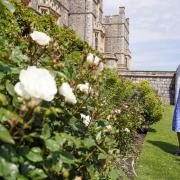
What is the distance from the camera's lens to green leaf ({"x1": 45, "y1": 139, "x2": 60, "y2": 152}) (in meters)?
1.78

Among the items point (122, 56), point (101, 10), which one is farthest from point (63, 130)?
point (122, 56)

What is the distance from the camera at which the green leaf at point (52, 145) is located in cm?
178

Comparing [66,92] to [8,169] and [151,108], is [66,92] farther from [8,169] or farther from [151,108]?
[151,108]

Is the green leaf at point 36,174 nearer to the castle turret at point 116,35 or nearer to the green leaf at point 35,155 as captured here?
the green leaf at point 35,155

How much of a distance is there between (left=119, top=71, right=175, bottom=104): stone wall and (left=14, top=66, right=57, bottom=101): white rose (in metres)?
28.5

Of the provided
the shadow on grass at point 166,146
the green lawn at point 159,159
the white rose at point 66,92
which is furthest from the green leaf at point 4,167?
the shadow on grass at point 166,146

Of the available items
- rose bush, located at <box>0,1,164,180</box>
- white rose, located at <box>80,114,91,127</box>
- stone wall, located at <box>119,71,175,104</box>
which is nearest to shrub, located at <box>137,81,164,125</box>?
rose bush, located at <box>0,1,164,180</box>

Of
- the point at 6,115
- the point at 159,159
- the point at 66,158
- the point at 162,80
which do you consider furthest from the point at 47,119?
the point at 162,80

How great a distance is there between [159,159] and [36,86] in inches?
260

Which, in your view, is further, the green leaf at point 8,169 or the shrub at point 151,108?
the shrub at point 151,108

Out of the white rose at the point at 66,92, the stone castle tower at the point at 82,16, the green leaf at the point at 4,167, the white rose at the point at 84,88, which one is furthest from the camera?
the stone castle tower at the point at 82,16

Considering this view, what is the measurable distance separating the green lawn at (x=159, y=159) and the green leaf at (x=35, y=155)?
15.0ft

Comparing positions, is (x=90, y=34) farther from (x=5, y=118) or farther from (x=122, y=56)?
(x=5, y=118)

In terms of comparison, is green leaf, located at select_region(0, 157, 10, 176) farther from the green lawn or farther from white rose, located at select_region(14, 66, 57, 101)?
the green lawn
